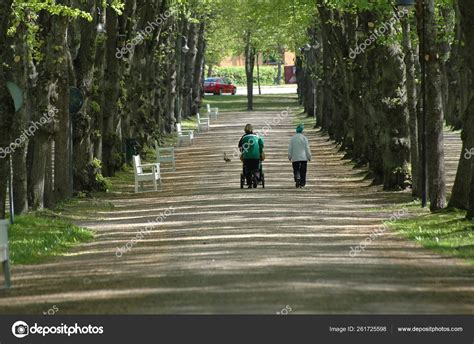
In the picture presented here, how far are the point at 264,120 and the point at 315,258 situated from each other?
2501 inches

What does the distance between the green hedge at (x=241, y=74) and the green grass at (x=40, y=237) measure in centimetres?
13088

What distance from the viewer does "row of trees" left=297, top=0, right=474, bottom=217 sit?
28.7m

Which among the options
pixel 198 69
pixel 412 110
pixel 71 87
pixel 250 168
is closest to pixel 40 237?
pixel 71 87

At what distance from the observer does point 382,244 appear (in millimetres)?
23438

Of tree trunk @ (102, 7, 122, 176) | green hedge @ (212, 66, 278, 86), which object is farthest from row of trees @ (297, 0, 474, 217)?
green hedge @ (212, 66, 278, 86)

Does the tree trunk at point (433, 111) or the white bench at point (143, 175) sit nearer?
the tree trunk at point (433, 111)

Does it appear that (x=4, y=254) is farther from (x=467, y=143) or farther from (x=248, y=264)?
(x=467, y=143)

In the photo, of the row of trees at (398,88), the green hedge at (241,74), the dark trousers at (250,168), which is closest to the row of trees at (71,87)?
the dark trousers at (250,168)

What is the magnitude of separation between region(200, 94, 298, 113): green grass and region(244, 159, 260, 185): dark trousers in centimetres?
6342

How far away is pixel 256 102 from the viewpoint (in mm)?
111438

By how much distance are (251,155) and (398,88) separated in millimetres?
3986

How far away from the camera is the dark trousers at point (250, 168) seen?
123 feet

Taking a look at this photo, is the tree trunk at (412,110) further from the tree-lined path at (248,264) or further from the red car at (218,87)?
the red car at (218,87)

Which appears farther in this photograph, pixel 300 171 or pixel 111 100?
pixel 111 100
